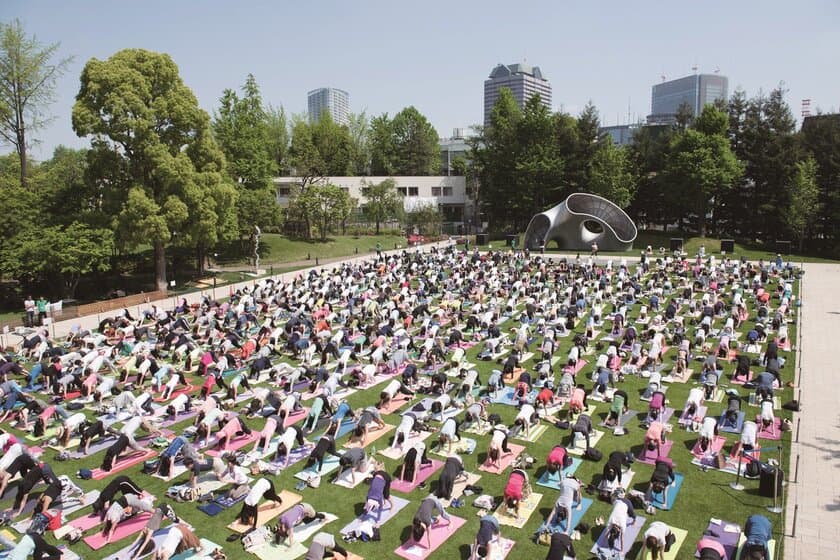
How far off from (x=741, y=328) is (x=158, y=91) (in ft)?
109

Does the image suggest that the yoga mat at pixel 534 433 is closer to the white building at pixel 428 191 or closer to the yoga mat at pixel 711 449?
the yoga mat at pixel 711 449

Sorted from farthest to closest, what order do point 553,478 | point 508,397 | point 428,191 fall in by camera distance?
point 428,191, point 508,397, point 553,478

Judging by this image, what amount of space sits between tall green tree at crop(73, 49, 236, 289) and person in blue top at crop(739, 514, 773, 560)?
31.5 meters

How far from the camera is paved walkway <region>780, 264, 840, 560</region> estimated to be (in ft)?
33.1

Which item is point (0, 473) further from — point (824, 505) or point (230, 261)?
point (230, 261)

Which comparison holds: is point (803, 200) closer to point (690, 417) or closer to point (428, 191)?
point (690, 417)

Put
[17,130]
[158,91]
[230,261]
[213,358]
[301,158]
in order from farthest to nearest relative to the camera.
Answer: [301,158], [230,261], [17,130], [158,91], [213,358]

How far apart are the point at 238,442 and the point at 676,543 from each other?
32.2 feet

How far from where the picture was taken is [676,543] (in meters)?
10.1

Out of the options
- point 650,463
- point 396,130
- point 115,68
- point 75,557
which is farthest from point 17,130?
point 396,130

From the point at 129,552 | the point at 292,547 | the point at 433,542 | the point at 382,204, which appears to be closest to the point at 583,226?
the point at 382,204

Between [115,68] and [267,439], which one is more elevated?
[115,68]

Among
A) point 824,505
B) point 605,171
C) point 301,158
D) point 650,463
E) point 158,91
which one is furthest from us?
point 301,158

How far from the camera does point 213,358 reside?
19781mm
